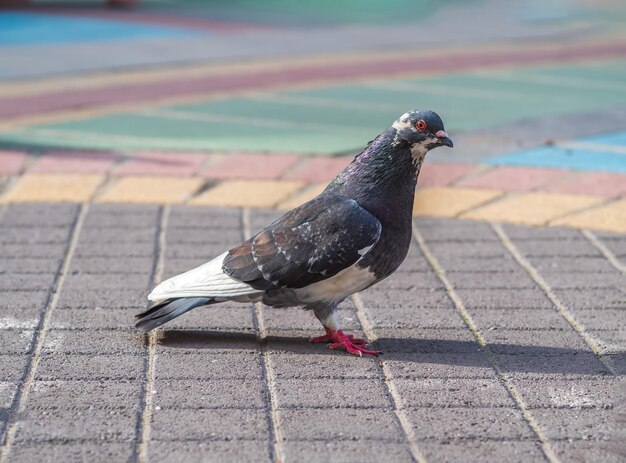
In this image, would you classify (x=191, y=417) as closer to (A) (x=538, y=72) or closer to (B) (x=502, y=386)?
(B) (x=502, y=386)

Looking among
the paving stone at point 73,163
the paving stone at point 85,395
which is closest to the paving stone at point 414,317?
the paving stone at point 85,395

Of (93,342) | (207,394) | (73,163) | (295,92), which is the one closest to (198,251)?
(93,342)

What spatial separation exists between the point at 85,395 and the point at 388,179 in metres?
1.33

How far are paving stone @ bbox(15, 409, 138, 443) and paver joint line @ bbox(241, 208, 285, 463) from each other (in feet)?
1.41

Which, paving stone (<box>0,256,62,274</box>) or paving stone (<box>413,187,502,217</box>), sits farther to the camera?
paving stone (<box>413,187,502,217</box>)

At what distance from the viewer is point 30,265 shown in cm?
485

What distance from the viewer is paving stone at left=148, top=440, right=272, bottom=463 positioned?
10.2 ft

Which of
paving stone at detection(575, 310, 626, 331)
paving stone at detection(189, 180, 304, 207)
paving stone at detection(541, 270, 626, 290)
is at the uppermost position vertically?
paving stone at detection(575, 310, 626, 331)

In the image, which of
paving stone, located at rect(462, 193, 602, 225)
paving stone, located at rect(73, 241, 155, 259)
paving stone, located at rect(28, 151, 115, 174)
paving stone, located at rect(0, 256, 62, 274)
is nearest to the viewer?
paving stone, located at rect(0, 256, 62, 274)

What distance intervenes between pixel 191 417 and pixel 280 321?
0.96m

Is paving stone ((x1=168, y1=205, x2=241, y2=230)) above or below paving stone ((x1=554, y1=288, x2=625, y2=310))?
below

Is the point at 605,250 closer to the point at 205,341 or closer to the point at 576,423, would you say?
the point at 576,423

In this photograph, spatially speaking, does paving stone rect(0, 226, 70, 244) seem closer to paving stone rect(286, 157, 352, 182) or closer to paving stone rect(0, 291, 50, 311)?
paving stone rect(0, 291, 50, 311)

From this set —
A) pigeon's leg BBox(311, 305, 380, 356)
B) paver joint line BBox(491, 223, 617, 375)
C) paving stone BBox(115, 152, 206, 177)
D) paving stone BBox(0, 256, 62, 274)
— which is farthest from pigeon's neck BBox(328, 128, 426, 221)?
paving stone BBox(115, 152, 206, 177)
